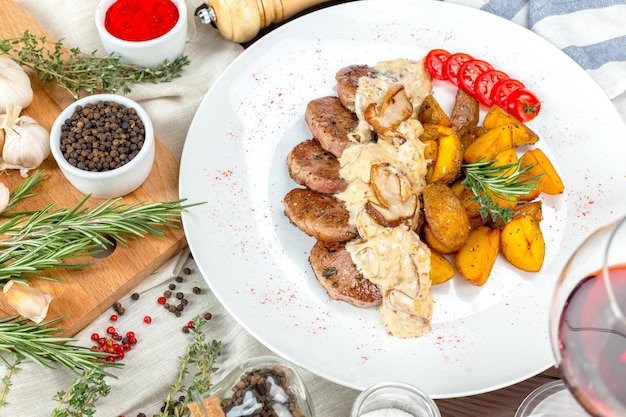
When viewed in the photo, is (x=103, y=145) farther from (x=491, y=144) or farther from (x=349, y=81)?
(x=491, y=144)

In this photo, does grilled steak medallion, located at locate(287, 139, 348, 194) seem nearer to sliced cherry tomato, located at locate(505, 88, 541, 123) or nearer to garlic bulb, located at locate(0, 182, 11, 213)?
sliced cherry tomato, located at locate(505, 88, 541, 123)

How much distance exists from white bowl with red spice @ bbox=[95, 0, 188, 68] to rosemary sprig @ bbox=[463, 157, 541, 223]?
5.31 ft

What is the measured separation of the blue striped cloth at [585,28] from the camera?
394cm

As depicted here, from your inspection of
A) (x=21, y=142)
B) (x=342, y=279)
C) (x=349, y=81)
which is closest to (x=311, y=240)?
(x=342, y=279)

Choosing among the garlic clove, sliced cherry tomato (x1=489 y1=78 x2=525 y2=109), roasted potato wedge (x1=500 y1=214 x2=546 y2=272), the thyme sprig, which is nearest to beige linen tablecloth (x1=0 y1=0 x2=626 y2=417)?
the thyme sprig

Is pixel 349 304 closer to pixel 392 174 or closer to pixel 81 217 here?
pixel 392 174

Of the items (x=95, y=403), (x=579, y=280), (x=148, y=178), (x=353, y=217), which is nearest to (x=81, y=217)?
(x=148, y=178)

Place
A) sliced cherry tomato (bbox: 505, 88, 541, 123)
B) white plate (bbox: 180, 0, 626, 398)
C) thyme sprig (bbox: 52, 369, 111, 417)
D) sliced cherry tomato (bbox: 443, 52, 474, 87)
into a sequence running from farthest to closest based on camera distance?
sliced cherry tomato (bbox: 443, 52, 474, 87), sliced cherry tomato (bbox: 505, 88, 541, 123), white plate (bbox: 180, 0, 626, 398), thyme sprig (bbox: 52, 369, 111, 417)

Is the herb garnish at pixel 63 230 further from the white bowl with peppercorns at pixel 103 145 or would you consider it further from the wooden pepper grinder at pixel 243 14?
the wooden pepper grinder at pixel 243 14

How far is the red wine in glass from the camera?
1727mm

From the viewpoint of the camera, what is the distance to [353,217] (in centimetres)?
319

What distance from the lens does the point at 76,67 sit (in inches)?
141

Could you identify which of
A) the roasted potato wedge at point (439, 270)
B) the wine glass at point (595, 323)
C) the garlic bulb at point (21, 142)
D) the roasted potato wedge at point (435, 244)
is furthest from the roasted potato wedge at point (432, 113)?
the garlic bulb at point (21, 142)

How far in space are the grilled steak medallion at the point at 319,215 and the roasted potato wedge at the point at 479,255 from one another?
49cm
